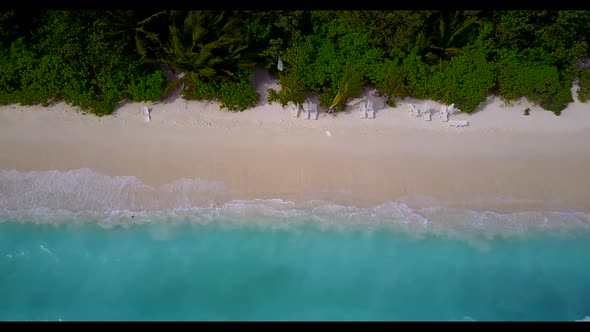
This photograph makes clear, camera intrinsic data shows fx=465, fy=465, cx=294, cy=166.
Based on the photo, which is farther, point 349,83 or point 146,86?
point 146,86

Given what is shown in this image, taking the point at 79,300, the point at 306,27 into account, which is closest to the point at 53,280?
the point at 79,300

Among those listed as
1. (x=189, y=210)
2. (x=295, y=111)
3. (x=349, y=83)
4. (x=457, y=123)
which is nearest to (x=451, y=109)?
(x=457, y=123)

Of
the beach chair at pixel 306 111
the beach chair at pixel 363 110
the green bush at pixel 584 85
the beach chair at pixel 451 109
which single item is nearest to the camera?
the beach chair at pixel 306 111

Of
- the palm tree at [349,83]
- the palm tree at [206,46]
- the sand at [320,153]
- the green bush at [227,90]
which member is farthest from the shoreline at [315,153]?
the palm tree at [206,46]

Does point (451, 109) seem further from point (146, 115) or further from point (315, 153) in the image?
point (146, 115)

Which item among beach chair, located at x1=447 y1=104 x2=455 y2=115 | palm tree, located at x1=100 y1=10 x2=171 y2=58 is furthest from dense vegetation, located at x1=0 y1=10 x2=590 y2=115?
beach chair, located at x1=447 y1=104 x2=455 y2=115

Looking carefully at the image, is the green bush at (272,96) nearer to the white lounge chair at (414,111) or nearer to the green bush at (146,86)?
the green bush at (146,86)

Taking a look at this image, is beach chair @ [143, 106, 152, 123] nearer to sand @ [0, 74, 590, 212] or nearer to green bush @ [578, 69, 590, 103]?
sand @ [0, 74, 590, 212]
